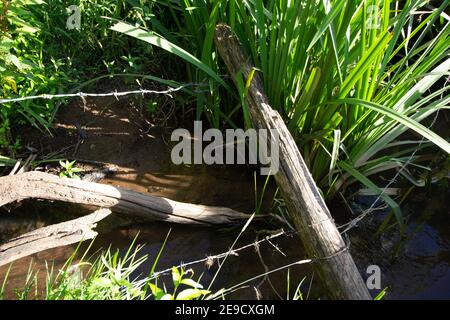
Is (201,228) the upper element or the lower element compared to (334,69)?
lower

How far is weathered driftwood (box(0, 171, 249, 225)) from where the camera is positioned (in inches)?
83.0

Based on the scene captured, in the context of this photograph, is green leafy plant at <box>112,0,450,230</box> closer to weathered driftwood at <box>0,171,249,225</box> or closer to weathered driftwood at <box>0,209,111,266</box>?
weathered driftwood at <box>0,171,249,225</box>

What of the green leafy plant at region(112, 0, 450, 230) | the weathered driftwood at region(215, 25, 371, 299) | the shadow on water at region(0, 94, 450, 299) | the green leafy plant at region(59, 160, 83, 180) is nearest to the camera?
the weathered driftwood at region(215, 25, 371, 299)

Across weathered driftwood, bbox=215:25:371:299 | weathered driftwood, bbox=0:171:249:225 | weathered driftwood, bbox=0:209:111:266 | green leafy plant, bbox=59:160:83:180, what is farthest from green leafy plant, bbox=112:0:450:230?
weathered driftwood, bbox=0:209:111:266

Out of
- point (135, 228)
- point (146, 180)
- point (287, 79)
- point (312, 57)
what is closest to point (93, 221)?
point (135, 228)

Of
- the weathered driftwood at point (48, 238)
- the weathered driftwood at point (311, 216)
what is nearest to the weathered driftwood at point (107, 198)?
the weathered driftwood at point (48, 238)

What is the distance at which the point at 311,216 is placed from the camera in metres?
1.86

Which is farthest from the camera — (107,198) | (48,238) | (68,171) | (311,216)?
(68,171)

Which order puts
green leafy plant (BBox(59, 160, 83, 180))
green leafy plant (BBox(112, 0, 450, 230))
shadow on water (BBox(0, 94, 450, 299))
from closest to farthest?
green leafy plant (BBox(112, 0, 450, 230)), shadow on water (BBox(0, 94, 450, 299)), green leafy plant (BBox(59, 160, 83, 180))

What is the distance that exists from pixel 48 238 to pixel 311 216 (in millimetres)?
1097

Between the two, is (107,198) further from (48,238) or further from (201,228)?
(201,228)

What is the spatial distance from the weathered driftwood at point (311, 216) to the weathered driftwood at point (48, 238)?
0.82 m

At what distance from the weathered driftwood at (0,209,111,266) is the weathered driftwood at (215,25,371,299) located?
0.82 metres

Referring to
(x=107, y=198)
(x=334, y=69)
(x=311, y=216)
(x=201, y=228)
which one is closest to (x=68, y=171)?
(x=107, y=198)
